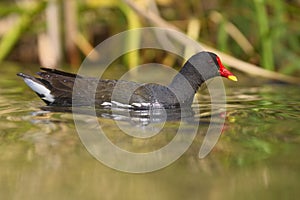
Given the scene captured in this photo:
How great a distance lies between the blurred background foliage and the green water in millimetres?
1934

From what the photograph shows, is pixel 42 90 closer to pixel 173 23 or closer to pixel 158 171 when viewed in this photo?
pixel 158 171

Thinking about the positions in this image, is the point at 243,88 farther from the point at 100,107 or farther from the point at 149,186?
the point at 149,186

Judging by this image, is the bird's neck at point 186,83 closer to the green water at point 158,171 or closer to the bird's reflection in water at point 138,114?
the bird's reflection in water at point 138,114

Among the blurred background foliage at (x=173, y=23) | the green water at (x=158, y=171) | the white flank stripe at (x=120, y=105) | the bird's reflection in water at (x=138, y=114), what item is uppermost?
the blurred background foliage at (x=173, y=23)

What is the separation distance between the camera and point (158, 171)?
2375 millimetres

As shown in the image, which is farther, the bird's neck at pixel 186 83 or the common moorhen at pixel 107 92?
the bird's neck at pixel 186 83

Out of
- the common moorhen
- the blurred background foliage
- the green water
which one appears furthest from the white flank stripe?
the blurred background foliage

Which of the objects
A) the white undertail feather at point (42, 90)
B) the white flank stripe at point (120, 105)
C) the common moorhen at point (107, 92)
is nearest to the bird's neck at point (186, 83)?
the common moorhen at point (107, 92)

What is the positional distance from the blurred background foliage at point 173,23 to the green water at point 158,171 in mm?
1934

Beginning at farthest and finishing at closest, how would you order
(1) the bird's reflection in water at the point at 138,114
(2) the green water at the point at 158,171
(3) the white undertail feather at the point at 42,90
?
(3) the white undertail feather at the point at 42,90 → (1) the bird's reflection in water at the point at 138,114 → (2) the green water at the point at 158,171

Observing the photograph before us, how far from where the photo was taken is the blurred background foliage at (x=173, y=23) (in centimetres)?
540

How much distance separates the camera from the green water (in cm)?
212

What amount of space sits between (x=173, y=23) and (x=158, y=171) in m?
3.78

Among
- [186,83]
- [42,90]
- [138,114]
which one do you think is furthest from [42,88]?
[186,83]
